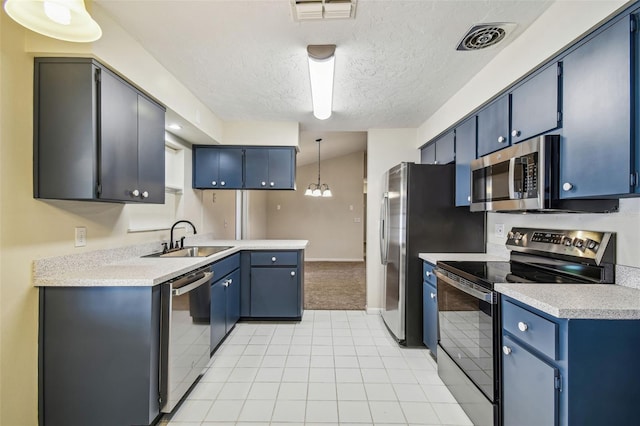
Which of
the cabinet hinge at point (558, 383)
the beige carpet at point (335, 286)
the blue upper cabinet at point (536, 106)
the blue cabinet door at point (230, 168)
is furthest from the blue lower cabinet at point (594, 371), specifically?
the blue cabinet door at point (230, 168)

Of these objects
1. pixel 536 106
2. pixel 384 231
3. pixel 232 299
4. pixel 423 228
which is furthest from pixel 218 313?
pixel 536 106

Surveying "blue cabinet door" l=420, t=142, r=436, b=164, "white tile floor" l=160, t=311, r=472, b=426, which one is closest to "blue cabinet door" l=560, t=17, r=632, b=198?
"white tile floor" l=160, t=311, r=472, b=426

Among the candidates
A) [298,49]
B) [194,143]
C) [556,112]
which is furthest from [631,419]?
[194,143]

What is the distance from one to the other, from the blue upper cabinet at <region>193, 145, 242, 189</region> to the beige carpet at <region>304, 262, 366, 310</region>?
1.97 meters

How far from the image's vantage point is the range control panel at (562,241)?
1.50 m

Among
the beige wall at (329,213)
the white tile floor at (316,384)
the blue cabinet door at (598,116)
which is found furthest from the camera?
the beige wall at (329,213)

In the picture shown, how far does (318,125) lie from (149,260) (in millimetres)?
2410

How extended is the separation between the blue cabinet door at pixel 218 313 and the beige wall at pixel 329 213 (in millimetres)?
5011

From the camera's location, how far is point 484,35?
5.75 feet

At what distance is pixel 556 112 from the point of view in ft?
5.00

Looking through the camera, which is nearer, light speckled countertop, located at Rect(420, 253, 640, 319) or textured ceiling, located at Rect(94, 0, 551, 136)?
light speckled countertop, located at Rect(420, 253, 640, 319)

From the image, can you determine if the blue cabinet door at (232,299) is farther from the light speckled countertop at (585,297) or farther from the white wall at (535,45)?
the white wall at (535,45)

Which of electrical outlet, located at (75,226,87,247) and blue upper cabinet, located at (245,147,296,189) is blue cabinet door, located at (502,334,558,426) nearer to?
electrical outlet, located at (75,226,87,247)

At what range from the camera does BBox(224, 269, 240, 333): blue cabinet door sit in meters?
2.85
